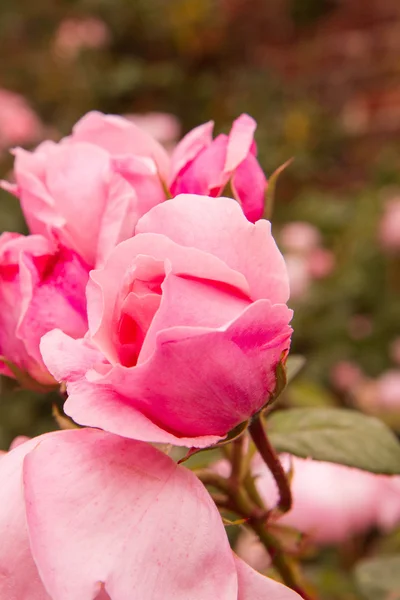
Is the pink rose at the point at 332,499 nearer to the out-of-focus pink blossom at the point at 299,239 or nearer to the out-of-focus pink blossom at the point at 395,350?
the out-of-focus pink blossom at the point at 395,350

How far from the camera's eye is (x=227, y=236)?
0.92ft

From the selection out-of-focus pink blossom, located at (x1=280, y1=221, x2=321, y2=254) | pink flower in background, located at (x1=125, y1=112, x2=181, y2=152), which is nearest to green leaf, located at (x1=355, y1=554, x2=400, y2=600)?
out-of-focus pink blossom, located at (x1=280, y1=221, x2=321, y2=254)

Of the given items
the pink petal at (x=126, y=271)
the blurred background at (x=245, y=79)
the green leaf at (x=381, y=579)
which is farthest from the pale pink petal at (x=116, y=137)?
the blurred background at (x=245, y=79)

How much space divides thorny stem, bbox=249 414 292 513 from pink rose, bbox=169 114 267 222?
0.33 feet

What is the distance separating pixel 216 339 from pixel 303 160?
2.07 meters

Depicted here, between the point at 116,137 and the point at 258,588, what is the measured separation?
231 mm

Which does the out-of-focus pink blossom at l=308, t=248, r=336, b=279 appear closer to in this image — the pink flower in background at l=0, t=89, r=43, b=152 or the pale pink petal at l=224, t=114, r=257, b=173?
the pink flower in background at l=0, t=89, r=43, b=152

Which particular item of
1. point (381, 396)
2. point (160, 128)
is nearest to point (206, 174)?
point (381, 396)

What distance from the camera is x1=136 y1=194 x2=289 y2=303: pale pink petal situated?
278 millimetres

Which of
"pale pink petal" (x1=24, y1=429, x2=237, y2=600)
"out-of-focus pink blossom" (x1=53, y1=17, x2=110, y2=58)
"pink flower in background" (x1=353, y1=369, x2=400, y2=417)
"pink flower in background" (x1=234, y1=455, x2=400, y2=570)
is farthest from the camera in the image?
"out-of-focus pink blossom" (x1=53, y1=17, x2=110, y2=58)

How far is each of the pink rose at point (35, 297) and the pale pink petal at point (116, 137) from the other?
→ 69mm

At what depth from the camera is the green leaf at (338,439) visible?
405 millimetres

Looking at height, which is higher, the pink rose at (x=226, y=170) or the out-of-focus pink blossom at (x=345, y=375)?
the pink rose at (x=226, y=170)

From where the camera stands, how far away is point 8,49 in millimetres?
2807
